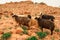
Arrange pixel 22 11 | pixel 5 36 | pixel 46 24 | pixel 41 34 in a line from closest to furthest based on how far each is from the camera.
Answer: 1. pixel 5 36
2. pixel 41 34
3. pixel 46 24
4. pixel 22 11

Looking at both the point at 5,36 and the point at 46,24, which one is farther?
the point at 46,24

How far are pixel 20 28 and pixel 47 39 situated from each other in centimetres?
179

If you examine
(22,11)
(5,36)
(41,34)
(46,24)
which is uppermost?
(46,24)

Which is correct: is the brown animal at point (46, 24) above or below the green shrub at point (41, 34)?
above

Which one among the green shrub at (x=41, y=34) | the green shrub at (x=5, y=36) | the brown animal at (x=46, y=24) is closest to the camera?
the green shrub at (x=5, y=36)

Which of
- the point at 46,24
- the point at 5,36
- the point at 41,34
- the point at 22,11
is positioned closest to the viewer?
the point at 5,36

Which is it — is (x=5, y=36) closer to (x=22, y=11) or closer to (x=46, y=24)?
(x=46, y=24)

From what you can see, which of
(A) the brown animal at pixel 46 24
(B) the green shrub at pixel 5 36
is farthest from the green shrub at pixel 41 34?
(B) the green shrub at pixel 5 36

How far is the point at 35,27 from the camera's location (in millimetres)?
15898

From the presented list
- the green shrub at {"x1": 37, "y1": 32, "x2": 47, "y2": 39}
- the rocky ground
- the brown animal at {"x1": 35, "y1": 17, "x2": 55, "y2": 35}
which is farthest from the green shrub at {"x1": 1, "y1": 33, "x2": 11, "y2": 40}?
the brown animal at {"x1": 35, "y1": 17, "x2": 55, "y2": 35}

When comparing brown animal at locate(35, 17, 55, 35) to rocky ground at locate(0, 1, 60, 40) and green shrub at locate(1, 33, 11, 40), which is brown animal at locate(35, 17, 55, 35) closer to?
rocky ground at locate(0, 1, 60, 40)

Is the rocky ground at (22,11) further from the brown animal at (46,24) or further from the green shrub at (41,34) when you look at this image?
the green shrub at (41,34)

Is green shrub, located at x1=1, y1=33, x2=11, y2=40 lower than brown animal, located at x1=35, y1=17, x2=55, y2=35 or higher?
lower

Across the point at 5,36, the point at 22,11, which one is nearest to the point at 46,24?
the point at 5,36
